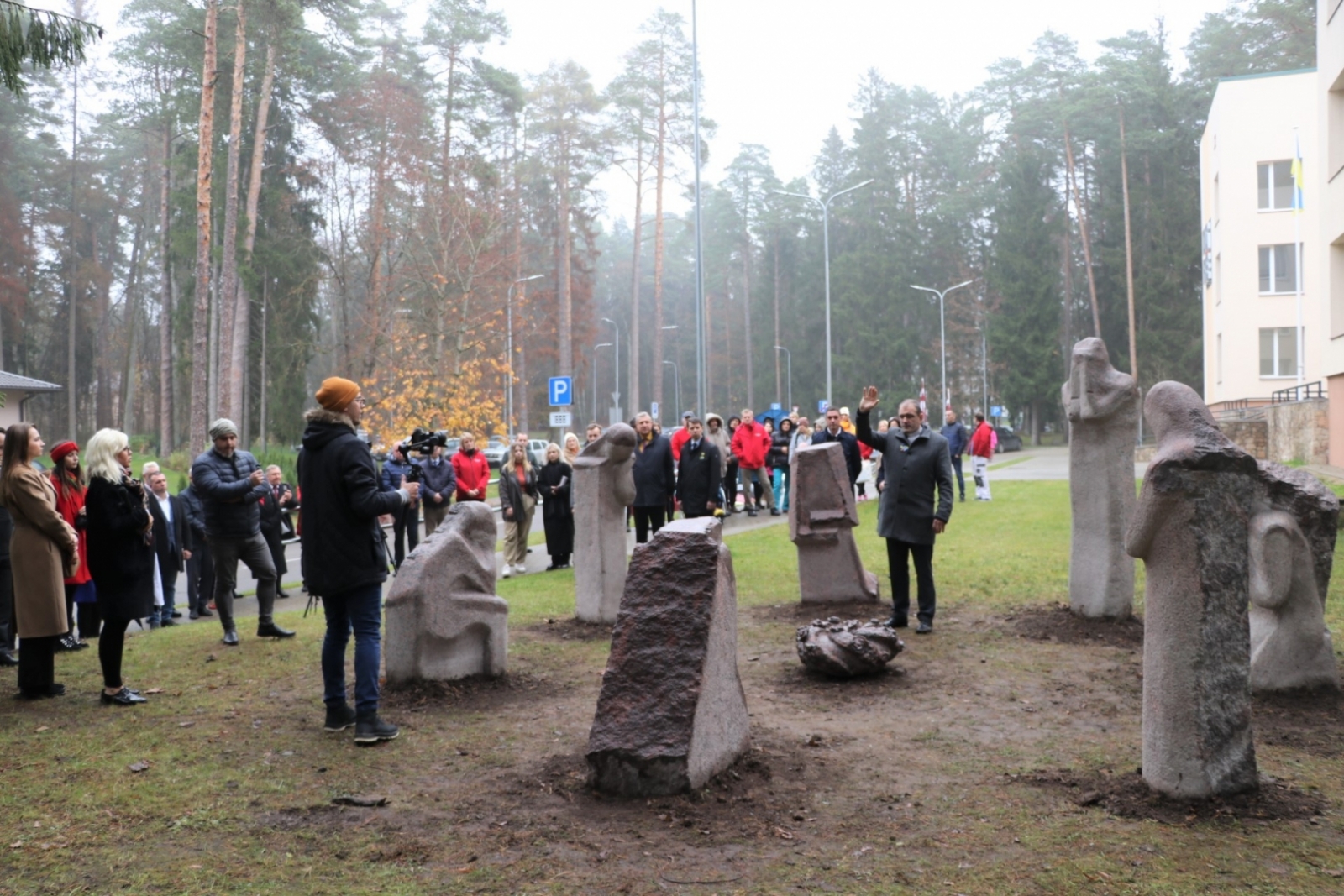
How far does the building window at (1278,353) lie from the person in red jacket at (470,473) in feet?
109

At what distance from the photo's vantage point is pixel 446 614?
7195 millimetres

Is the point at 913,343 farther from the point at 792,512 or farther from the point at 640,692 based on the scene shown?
the point at 640,692

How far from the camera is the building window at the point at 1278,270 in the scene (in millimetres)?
37219

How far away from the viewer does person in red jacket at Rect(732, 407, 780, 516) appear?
20.1 meters

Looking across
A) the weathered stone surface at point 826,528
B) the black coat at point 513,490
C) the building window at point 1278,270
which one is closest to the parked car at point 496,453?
the black coat at point 513,490

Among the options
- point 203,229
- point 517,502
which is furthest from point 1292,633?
point 203,229

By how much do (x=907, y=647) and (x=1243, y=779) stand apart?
3882mm

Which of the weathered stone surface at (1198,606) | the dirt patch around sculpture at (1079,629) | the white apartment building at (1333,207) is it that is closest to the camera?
the weathered stone surface at (1198,606)

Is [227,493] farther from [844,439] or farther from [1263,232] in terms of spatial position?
[1263,232]

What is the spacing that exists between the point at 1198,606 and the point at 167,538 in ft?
30.1

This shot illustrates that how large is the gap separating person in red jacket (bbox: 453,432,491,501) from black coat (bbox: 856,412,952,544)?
20.6 feet

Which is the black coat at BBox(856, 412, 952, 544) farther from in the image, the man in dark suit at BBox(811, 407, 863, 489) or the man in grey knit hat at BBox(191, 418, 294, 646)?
the man in dark suit at BBox(811, 407, 863, 489)

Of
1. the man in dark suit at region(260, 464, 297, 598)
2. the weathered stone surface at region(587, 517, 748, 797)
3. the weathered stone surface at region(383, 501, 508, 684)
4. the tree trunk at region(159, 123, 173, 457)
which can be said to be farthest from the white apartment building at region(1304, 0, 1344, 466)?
the tree trunk at region(159, 123, 173, 457)

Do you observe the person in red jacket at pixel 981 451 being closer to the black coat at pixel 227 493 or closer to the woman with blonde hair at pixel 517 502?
the woman with blonde hair at pixel 517 502
